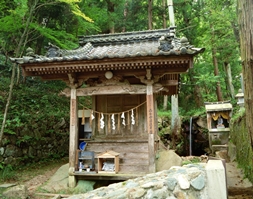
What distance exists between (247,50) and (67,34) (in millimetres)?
9650

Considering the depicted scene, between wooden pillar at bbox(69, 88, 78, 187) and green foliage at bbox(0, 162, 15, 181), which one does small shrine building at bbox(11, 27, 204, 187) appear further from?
green foliage at bbox(0, 162, 15, 181)

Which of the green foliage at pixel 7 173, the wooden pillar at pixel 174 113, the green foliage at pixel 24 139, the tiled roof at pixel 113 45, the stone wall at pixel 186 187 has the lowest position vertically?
the green foliage at pixel 7 173

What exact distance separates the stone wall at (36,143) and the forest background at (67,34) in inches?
5.2

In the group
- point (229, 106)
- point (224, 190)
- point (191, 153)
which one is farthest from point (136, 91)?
point (191, 153)

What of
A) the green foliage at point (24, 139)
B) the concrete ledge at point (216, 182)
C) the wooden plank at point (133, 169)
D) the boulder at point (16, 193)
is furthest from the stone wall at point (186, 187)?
the green foliage at point (24, 139)

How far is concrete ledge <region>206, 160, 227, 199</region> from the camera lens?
3.26 m

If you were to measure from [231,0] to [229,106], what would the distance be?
632cm

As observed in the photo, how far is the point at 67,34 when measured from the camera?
1095 centimetres

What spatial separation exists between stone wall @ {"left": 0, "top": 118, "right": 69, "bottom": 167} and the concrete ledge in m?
8.27

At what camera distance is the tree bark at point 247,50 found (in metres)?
2.84

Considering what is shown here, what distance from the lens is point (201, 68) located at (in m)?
19.5

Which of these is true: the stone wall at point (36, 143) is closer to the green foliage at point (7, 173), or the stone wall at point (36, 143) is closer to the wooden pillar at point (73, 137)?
the green foliage at point (7, 173)

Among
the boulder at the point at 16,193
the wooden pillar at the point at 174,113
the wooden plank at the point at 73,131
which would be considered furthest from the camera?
the wooden pillar at the point at 174,113

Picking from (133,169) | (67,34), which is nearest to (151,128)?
(133,169)
